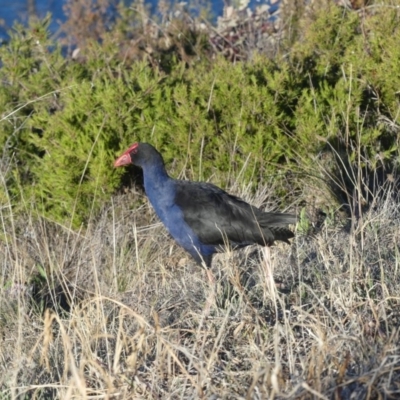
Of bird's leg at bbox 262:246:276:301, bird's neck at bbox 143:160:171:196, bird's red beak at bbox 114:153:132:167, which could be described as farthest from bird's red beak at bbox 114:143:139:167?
bird's leg at bbox 262:246:276:301

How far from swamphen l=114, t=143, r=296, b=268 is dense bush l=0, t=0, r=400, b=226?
57cm

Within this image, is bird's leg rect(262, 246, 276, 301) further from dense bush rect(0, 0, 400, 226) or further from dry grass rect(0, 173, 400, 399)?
dense bush rect(0, 0, 400, 226)

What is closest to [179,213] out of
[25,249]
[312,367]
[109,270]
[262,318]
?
[109,270]

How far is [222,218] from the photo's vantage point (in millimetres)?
4633

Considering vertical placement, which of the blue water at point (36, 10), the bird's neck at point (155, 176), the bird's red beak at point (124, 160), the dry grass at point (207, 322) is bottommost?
the dry grass at point (207, 322)

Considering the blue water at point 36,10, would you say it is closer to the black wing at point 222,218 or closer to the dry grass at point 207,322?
the dry grass at point 207,322

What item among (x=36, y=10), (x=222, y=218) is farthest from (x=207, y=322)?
(x=36, y=10)

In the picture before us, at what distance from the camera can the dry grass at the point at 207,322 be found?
2.91 m

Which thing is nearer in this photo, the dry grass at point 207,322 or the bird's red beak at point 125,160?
the dry grass at point 207,322

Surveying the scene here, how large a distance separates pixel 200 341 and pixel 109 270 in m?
1.54

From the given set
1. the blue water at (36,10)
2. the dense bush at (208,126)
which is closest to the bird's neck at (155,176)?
the dense bush at (208,126)

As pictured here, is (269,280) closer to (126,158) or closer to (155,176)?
(155,176)

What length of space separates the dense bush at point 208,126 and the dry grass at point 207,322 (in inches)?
12.9

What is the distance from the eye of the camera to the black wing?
458 centimetres
